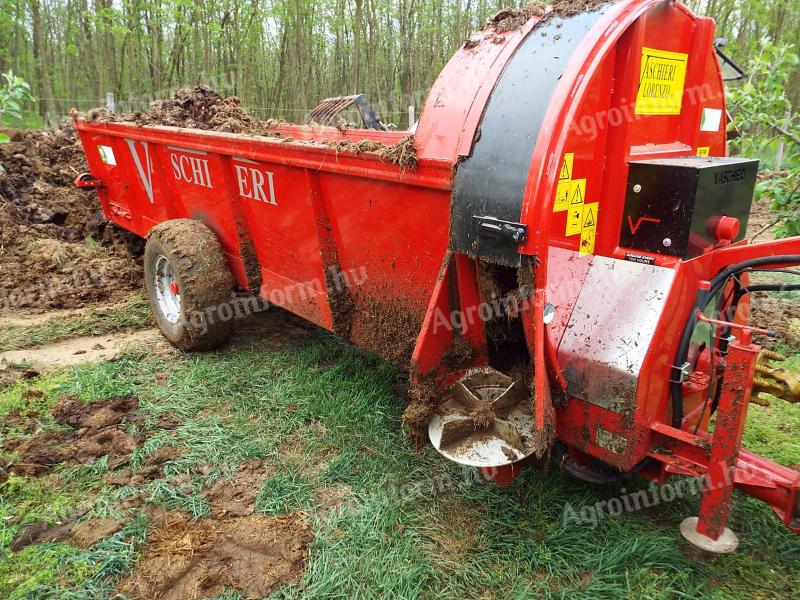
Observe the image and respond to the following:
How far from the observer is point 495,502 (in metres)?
2.54

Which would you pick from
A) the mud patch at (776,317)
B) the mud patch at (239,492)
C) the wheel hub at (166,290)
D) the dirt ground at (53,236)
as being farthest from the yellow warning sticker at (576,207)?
the dirt ground at (53,236)

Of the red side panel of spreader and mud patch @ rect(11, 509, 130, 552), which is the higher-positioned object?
the red side panel of spreader

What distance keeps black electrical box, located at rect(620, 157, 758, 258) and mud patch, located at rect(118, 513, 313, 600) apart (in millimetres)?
1839

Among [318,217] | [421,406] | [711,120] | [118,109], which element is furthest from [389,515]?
[118,109]

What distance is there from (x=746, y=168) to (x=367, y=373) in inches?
91.9

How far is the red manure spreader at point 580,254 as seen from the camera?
6.28ft

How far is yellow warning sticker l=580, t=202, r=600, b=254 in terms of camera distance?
213 centimetres

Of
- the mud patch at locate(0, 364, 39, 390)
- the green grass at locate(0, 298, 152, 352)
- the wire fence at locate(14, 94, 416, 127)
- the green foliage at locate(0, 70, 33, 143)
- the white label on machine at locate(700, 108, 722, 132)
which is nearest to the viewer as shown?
the white label on machine at locate(700, 108, 722, 132)

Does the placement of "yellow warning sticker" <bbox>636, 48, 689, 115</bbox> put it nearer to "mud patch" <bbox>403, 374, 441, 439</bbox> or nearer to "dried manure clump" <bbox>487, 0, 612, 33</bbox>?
"dried manure clump" <bbox>487, 0, 612, 33</bbox>

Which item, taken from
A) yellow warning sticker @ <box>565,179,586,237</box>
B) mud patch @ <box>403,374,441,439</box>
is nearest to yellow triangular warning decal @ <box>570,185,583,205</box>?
yellow warning sticker @ <box>565,179,586,237</box>

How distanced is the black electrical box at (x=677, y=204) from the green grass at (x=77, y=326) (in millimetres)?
3976

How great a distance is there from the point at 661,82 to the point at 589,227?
72cm

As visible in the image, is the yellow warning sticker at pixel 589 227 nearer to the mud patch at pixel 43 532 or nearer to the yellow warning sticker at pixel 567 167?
the yellow warning sticker at pixel 567 167

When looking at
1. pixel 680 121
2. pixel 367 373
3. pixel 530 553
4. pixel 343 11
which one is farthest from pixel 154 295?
pixel 343 11
